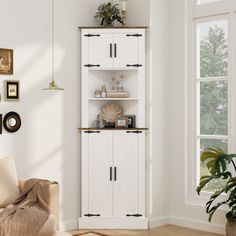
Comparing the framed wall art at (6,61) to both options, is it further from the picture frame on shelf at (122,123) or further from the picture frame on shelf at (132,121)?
the picture frame on shelf at (132,121)

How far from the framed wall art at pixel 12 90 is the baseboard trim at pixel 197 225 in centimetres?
235

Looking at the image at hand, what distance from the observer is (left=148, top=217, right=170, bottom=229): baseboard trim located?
20.0ft

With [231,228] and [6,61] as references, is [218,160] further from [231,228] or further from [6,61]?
[6,61]

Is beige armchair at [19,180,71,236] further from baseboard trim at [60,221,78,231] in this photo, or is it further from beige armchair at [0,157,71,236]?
baseboard trim at [60,221,78,231]

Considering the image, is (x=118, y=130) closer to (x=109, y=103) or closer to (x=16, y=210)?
(x=109, y=103)

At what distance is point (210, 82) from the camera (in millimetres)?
6039

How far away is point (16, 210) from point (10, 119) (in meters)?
1.18

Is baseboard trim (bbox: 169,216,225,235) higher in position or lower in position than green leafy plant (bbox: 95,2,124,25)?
lower

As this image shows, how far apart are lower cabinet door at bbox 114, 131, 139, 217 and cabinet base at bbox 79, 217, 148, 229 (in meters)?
0.08

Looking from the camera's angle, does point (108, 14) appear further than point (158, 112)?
No

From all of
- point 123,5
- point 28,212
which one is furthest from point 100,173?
point 123,5

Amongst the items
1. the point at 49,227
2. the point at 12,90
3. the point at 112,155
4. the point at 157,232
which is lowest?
the point at 157,232

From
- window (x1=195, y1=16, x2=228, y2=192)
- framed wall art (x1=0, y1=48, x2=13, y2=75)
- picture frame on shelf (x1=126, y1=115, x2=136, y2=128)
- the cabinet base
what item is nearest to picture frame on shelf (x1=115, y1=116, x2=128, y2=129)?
picture frame on shelf (x1=126, y1=115, x2=136, y2=128)

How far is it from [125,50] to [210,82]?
3.40 ft
